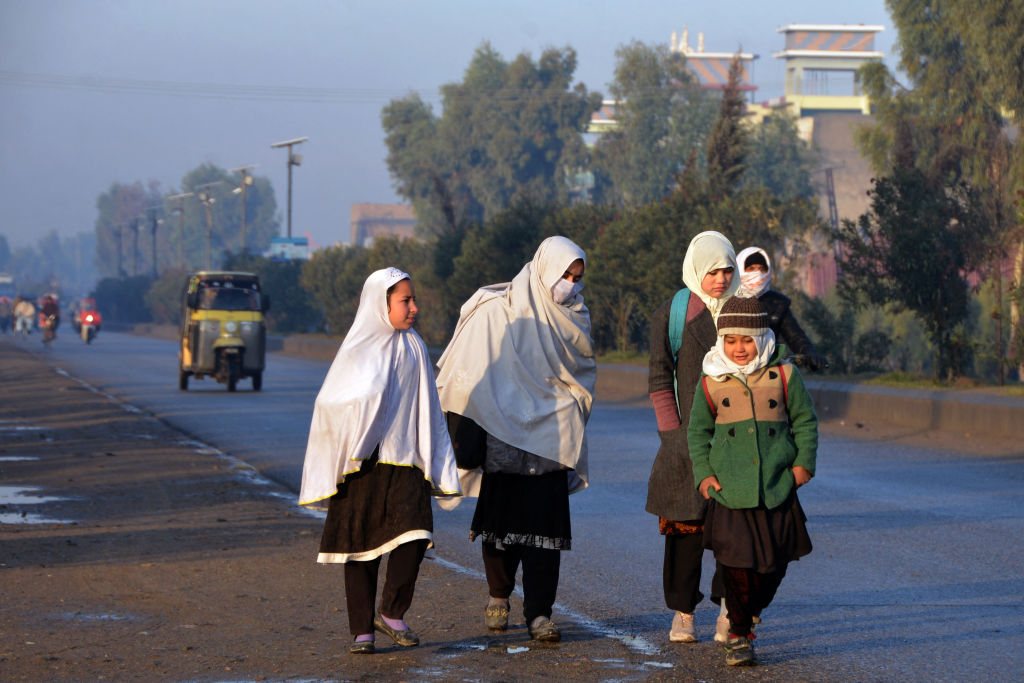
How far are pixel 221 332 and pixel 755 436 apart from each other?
Answer: 18733mm

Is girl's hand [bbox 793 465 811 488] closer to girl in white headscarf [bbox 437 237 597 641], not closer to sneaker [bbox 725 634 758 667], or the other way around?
sneaker [bbox 725 634 758 667]

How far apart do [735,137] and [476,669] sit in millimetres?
26984

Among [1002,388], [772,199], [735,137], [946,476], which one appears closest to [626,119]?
[735,137]

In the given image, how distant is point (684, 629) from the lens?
5594 mm

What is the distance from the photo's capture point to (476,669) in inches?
205

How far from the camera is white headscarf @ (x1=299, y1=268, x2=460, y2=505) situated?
547 centimetres

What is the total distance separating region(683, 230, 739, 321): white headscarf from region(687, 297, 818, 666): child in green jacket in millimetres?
410

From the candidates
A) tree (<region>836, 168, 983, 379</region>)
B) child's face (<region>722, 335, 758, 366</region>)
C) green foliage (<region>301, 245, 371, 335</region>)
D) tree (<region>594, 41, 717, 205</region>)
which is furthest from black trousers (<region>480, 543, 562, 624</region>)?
tree (<region>594, 41, 717, 205</region>)

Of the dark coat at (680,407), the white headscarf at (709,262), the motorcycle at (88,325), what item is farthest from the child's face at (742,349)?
the motorcycle at (88,325)

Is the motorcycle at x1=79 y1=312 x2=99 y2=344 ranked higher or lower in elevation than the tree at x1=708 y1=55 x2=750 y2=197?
lower

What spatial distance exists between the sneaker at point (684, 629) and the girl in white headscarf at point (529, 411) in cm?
51

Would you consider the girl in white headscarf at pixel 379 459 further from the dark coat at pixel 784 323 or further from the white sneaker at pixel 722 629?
the dark coat at pixel 784 323

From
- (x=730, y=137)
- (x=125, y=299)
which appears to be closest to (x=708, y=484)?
(x=730, y=137)

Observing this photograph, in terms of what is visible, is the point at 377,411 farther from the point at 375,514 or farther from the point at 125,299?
the point at 125,299
